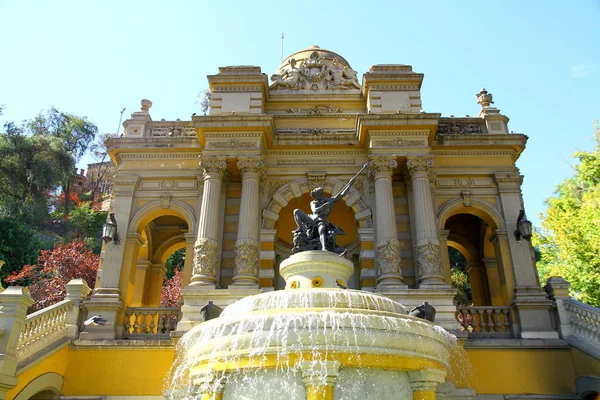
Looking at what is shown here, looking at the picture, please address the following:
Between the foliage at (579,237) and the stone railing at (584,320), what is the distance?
7310mm

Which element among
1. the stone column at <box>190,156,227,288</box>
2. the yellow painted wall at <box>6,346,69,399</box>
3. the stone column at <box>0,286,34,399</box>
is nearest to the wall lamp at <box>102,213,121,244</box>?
the stone column at <box>190,156,227,288</box>

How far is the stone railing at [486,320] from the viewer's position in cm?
1449

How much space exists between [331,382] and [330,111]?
14.0m

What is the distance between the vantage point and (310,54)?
20.6m

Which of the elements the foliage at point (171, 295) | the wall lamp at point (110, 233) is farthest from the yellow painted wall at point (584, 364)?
the foliage at point (171, 295)

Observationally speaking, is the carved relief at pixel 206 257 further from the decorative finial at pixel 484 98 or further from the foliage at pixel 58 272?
the foliage at pixel 58 272

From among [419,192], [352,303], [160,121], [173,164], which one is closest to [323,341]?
[352,303]

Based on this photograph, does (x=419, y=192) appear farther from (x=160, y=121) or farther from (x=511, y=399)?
(x=160, y=121)

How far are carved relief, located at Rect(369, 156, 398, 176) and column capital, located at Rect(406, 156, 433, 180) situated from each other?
1.64 ft

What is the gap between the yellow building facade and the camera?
43.1 ft

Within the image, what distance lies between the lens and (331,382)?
6332 mm

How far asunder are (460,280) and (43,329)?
30.9 m

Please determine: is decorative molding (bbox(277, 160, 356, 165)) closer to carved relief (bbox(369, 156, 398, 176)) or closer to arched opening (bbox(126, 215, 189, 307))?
carved relief (bbox(369, 156, 398, 176))

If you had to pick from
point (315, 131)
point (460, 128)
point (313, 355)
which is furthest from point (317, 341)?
point (460, 128)
